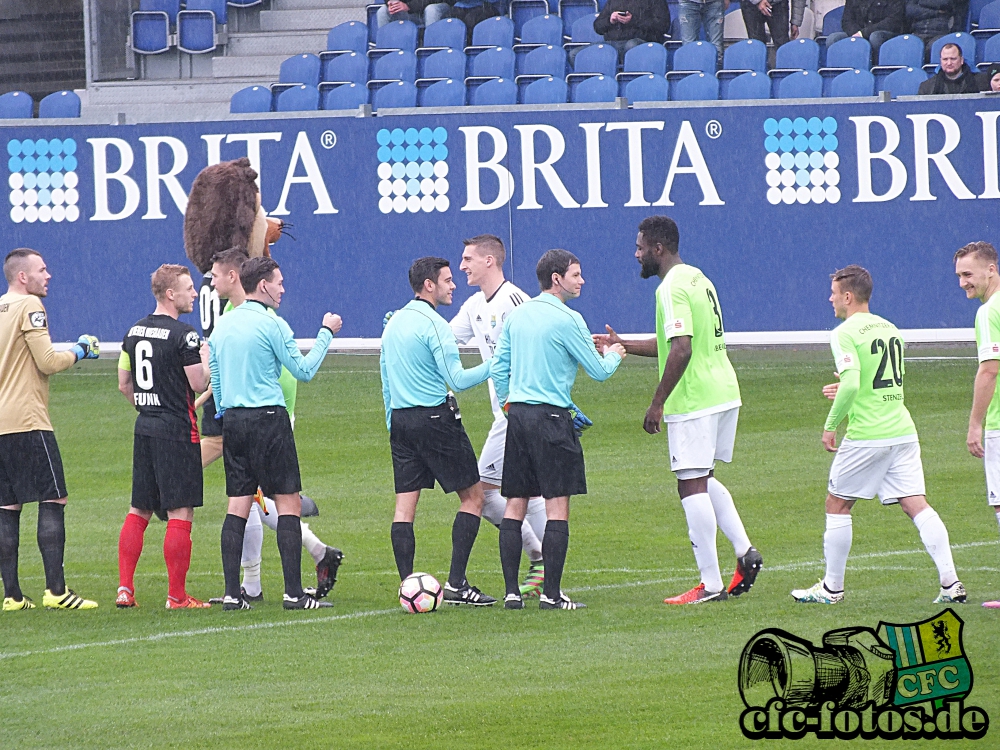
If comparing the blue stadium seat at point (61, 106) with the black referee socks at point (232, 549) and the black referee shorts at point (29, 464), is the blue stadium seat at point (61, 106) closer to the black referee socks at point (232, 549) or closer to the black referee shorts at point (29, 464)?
the black referee shorts at point (29, 464)

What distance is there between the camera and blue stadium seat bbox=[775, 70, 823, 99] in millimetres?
17625

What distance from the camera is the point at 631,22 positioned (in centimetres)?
1964

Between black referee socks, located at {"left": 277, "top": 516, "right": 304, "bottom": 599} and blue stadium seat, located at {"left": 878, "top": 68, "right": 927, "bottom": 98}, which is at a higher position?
blue stadium seat, located at {"left": 878, "top": 68, "right": 927, "bottom": 98}

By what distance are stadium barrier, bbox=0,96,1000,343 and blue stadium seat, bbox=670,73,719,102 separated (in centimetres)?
149

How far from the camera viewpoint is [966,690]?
6.26 meters

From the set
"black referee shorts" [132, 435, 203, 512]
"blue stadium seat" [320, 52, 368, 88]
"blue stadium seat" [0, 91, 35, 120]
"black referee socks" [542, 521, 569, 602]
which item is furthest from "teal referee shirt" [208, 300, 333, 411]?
"blue stadium seat" [0, 91, 35, 120]

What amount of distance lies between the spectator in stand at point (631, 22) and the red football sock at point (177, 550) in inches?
493

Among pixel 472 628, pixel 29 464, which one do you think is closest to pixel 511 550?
pixel 472 628

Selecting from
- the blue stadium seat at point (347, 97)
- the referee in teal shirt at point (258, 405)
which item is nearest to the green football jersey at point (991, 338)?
the referee in teal shirt at point (258, 405)

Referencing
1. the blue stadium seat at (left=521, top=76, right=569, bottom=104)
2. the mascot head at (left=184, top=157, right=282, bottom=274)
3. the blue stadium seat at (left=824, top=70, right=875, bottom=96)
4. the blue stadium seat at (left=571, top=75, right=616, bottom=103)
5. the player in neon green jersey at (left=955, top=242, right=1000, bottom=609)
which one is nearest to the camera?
the player in neon green jersey at (left=955, top=242, right=1000, bottom=609)

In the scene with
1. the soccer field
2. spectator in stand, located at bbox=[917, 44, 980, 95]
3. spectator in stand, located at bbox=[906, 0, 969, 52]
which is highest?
spectator in stand, located at bbox=[906, 0, 969, 52]

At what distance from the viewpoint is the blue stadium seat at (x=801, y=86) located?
1762 cm

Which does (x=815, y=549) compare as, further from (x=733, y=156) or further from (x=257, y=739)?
(x=733, y=156)

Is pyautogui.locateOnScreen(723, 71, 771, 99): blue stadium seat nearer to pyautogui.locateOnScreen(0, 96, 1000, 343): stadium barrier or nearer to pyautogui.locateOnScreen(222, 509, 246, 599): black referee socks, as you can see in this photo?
pyautogui.locateOnScreen(0, 96, 1000, 343): stadium barrier
